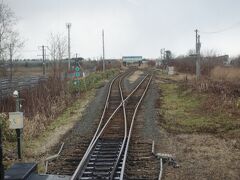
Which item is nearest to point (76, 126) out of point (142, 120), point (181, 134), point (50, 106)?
point (142, 120)

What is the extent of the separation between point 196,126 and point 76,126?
14.8ft

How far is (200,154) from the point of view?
855cm

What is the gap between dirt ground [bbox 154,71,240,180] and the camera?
279 inches

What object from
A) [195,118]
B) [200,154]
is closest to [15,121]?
[200,154]

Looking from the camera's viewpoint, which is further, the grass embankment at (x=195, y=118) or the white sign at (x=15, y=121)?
the grass embankment at (x=195, y=118)

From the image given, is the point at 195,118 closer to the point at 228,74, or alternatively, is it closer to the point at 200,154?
the point at 200,154

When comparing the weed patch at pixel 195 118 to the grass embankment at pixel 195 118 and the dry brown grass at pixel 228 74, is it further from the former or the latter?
the dry brown grass at pixel 228 74

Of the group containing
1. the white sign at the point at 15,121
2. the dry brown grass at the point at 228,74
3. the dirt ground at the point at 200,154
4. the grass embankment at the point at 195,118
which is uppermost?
the dry brown grass at the point at 228,74

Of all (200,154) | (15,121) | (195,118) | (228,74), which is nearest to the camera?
(15,121)

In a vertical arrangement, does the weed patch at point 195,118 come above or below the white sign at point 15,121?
below

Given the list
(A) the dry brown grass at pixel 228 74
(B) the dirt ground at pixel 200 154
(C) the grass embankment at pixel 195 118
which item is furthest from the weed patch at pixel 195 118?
(A) the dry brown grass at pixel 228 74

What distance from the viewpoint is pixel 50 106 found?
704 inches

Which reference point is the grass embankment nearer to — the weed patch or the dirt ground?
the weed patch

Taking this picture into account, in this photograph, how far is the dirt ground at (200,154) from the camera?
23.3ft
